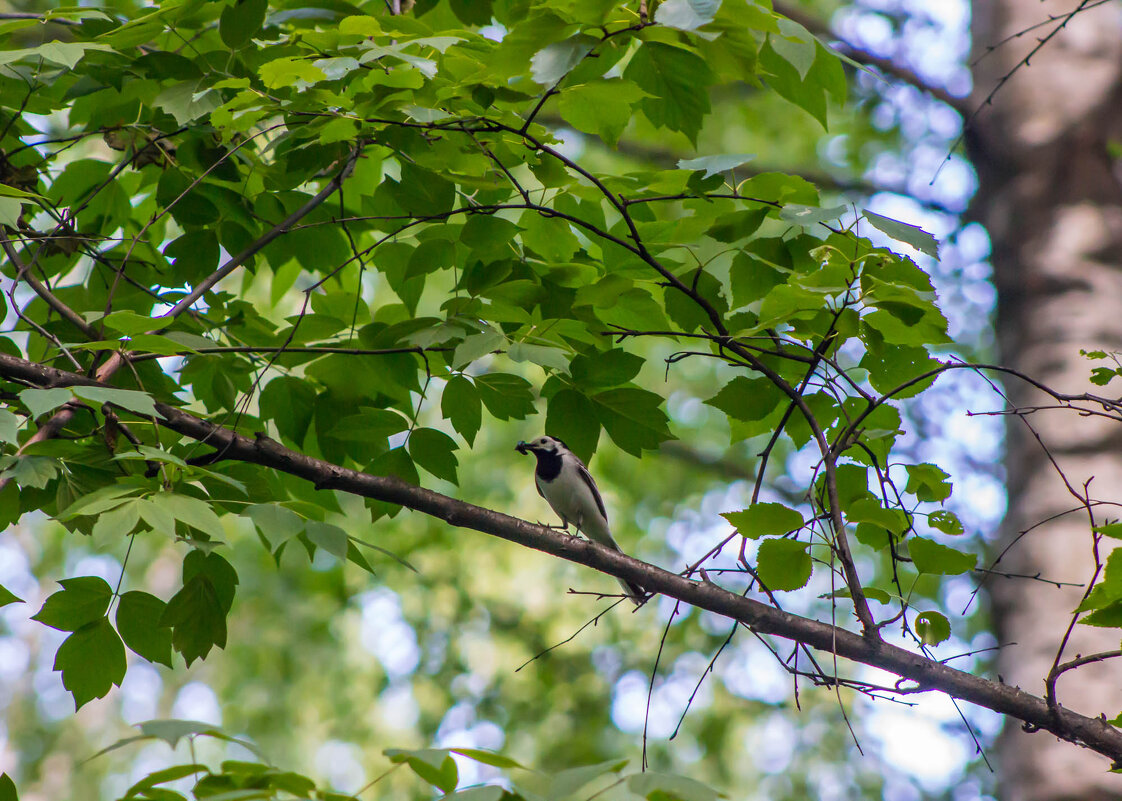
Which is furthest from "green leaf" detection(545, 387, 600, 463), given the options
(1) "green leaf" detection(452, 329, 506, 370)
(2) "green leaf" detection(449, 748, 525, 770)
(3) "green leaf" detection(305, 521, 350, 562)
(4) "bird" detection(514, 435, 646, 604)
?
(4) "bird" detection(514, 435, 646, 604)

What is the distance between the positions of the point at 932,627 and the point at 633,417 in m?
0.88

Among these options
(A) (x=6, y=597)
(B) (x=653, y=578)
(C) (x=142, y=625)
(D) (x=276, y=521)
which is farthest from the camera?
(B) (x=653, y=578)

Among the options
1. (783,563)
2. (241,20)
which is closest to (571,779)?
(783,563)

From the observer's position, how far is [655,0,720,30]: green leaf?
4.37 ft

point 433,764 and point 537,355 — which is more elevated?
point 537,355

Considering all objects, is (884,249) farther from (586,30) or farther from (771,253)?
(586,30)

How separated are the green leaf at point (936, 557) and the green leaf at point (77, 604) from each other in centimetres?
182

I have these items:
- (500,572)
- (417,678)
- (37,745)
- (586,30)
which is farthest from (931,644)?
(37,745)

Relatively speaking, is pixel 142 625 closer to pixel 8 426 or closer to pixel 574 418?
pixel 8 426

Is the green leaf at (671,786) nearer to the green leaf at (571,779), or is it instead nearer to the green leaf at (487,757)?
the green leaf at (571,779)

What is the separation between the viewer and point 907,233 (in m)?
1.86

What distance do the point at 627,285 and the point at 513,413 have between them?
0.46 meters

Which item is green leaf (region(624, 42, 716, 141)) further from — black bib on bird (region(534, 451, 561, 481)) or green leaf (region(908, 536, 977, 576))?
black bib on bird (region(534, 451, 561, 481))

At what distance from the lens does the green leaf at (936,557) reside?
1938 millimetres
